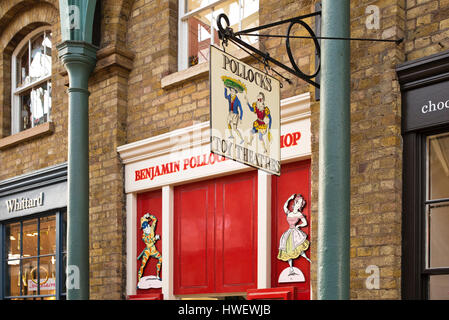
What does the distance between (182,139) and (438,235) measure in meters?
3.45

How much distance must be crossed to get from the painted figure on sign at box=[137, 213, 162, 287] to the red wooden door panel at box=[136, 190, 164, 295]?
0.15 ft

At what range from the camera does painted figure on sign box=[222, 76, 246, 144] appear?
217 inches

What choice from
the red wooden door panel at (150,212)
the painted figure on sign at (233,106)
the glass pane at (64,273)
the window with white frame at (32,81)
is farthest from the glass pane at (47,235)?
the painted figure on sign at (233,106)

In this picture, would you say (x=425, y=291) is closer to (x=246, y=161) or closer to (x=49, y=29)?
(x=246, y=161)

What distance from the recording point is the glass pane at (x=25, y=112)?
36.5 feet

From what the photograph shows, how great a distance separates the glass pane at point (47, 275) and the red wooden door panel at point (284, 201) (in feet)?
13.7

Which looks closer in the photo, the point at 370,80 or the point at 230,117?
the point at 230,117

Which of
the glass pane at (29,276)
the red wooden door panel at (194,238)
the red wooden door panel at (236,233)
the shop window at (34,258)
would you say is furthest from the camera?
the glass pane at (29,276)

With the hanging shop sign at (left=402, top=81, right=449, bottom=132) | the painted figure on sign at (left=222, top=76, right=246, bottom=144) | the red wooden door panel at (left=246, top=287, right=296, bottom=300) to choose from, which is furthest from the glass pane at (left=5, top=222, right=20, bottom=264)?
the hanging shop sign at (left=402, top=81, right=449, bottom=132)

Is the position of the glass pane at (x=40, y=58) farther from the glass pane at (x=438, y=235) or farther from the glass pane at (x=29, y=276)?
the glass pane at (x=438, y=235)

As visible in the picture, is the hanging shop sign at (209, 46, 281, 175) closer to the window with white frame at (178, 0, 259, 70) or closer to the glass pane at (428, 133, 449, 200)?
the glass pane at (428, 133, 449, 200)

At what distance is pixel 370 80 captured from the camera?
6.02 metres

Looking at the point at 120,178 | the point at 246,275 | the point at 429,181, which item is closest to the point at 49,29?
the point at 120,178
